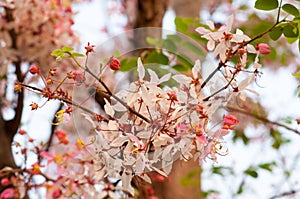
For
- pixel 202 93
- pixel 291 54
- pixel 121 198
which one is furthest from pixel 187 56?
pixel 291 54

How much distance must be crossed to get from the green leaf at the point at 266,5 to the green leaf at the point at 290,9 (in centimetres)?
1

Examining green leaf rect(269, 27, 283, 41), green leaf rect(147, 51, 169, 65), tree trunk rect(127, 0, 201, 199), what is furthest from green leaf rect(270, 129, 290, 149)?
green leaf rect(269, 27, 283, 41)

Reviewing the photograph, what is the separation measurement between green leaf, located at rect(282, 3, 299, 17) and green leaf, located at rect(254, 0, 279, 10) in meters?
0.01

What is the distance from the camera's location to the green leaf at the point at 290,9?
69 cm

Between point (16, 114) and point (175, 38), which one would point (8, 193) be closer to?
point (16, 114)

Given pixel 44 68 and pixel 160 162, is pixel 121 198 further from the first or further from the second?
pixel 44 68

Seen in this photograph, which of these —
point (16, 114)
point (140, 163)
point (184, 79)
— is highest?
point (16, 114)

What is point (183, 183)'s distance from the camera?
1.27m

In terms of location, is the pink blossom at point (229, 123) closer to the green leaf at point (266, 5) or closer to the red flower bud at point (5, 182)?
the green leaf at point (266, 5)

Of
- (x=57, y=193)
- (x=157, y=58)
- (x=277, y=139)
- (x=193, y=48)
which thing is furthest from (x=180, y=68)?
(x=277, y=139)

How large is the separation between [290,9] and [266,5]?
4 centimetres

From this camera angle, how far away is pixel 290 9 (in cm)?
69

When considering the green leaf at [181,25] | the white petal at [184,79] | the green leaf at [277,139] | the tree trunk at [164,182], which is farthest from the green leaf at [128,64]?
the green leaf at [277,139]

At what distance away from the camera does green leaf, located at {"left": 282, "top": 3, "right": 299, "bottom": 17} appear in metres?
0.69
